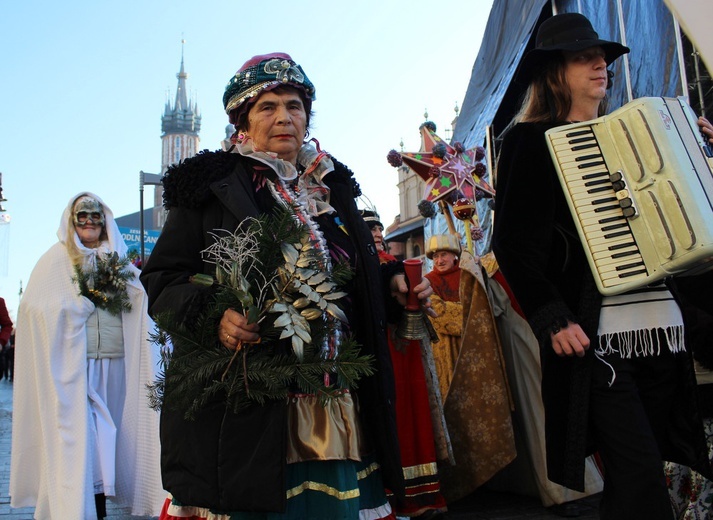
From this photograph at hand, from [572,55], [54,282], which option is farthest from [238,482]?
[54,282]

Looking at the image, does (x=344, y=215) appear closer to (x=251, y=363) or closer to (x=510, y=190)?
(x=510, y=190)

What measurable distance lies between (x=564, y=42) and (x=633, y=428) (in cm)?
151

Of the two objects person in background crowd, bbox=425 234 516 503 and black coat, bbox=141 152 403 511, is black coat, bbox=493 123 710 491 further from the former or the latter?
person in background crowd, bbox=425 234 516 503

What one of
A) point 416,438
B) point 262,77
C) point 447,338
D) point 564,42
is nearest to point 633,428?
point 564,42

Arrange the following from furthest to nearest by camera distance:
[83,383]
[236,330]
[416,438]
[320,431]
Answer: [83,383] < [416,438] < [320,431] < [236,330]

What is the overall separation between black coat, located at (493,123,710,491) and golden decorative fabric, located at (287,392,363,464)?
74cm

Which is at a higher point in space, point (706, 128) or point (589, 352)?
point (706, 128)

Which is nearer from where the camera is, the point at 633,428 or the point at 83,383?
the point at 633,428

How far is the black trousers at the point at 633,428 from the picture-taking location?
2137 millimetres

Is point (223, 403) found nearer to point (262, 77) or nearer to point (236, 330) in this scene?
point (236, 330)

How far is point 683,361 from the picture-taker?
2.42 meters

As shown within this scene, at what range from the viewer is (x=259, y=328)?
1918 millimetres

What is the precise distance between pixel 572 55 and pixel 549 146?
555 millimetres

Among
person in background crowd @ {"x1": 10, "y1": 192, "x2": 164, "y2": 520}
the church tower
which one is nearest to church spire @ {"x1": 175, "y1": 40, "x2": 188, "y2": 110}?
the church tower
